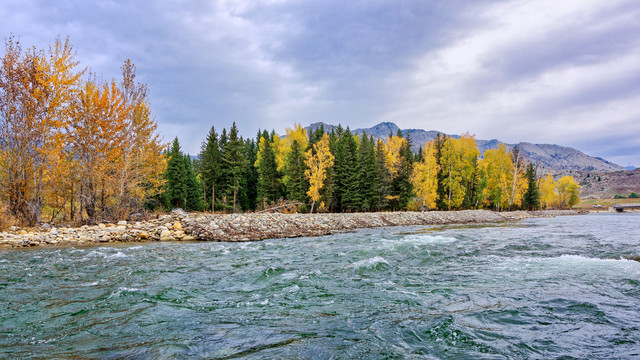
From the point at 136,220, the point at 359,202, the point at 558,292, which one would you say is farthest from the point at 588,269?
the point at 359,202

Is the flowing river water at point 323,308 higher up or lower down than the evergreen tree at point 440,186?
lower down

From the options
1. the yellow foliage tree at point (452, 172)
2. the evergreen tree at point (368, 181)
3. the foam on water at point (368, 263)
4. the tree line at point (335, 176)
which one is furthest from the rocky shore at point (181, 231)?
the yellow foliage tree at point (452, 172)

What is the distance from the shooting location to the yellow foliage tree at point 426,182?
42.0m

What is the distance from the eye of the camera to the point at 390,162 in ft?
148

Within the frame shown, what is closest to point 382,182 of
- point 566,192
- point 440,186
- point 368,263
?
point 440,186

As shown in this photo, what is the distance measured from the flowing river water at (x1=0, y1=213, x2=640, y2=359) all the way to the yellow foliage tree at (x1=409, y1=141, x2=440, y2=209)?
3166cm

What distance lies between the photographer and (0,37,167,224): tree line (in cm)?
1781

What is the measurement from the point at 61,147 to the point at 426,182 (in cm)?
3749

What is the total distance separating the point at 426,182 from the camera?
41.9m

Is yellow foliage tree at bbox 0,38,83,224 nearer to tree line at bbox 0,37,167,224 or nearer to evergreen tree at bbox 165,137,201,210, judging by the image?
tree line at bbox 0,37,167,224

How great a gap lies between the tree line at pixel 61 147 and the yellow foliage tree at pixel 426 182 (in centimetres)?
3267

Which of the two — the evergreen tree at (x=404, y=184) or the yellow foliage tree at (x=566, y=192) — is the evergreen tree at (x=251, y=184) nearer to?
the evergreen tree at (x=404, y=184)

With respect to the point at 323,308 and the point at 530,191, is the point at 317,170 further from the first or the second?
the point at 530,191

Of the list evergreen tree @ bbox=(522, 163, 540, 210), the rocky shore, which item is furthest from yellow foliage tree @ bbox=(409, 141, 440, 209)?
evergreen tree @ bbox=(522, 163, 540, 210)
